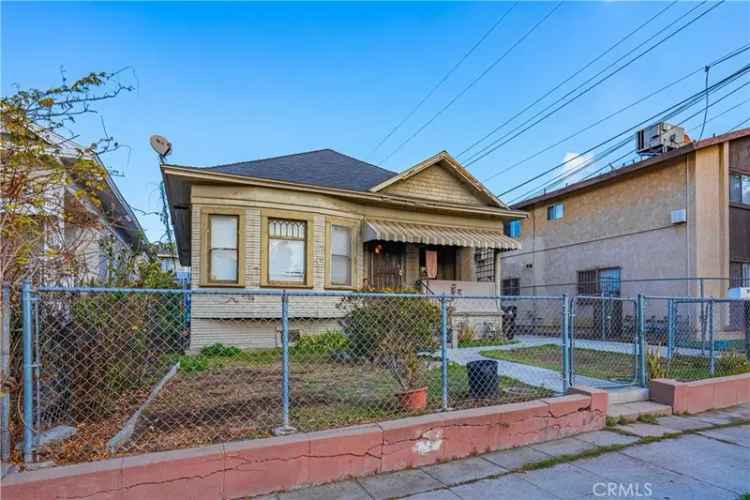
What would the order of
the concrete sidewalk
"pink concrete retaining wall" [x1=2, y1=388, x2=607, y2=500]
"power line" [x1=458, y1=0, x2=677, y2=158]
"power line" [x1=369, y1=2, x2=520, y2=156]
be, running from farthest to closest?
"power line" [x1=369, y1=2, x2=520, y2=156] < "power line" [x1=458, y1=0, x2=677, y2=158] < the concrete sidewalk < "pink concrete retaining wall" [x1=2, y1=388, x2=607, y2=500]

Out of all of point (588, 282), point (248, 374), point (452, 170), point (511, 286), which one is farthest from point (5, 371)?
point (511, 286)

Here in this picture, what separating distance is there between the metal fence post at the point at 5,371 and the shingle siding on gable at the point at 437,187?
9.69 m

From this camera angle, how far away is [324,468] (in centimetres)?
341

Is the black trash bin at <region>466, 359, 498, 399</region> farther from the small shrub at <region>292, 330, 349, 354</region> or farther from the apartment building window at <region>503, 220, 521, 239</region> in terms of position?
the apartment building window at <region>503, 220, 521, 239</region>

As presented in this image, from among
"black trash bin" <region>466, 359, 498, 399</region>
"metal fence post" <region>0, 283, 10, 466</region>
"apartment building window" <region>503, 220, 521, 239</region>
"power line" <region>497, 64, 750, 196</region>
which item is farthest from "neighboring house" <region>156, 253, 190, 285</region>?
"power line" <region>497, 64, 750, 196</region>

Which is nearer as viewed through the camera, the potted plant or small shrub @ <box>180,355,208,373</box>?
the potted plant

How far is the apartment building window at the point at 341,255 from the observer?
1103 cm

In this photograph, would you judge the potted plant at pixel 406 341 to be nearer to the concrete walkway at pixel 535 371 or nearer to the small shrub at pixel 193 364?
the concrete walkway at pixel 535 371

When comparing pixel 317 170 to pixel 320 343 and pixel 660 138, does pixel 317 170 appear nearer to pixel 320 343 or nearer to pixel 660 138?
pixel 320 343

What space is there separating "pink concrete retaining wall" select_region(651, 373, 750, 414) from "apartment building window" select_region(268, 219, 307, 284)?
24.0ft

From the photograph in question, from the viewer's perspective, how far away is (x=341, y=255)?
11148mm

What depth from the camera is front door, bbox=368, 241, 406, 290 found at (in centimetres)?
1205

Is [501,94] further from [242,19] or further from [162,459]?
[162,459]

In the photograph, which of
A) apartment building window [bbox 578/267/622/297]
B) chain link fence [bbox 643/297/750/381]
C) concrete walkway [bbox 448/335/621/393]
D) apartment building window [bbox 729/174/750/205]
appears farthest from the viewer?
apartment building window [bbox 578/267/622/297]
